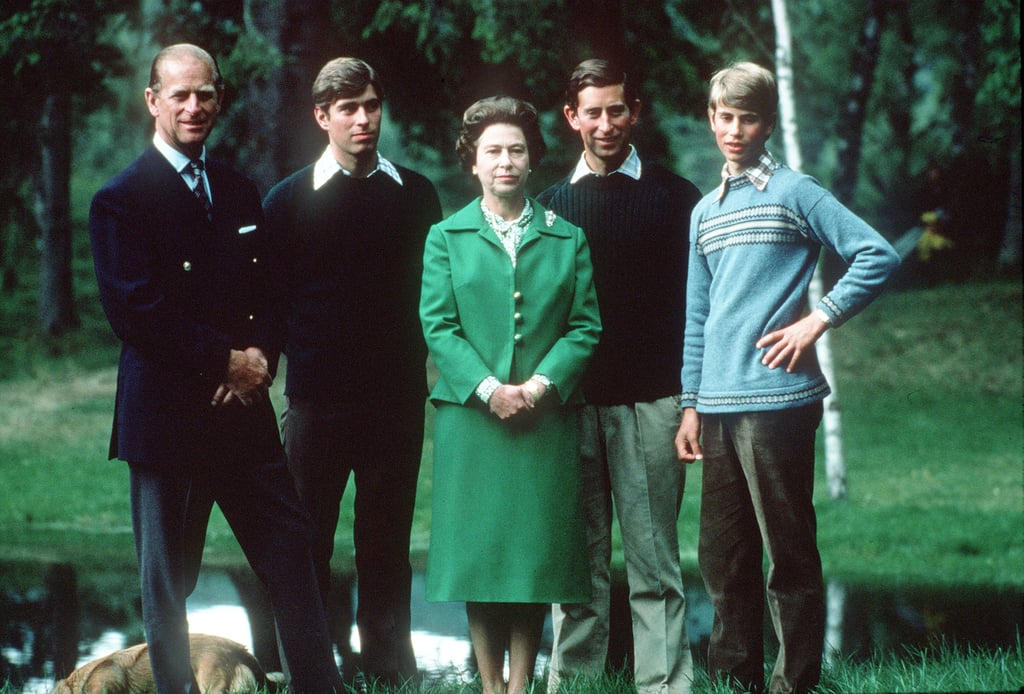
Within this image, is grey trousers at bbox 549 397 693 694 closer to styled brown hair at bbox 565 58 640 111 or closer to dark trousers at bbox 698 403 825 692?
dark trousers at bbox 698 403 825 692

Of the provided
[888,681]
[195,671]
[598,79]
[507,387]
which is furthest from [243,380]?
[888,681]

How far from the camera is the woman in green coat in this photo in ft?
15.9

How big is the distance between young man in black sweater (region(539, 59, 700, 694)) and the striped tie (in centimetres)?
141

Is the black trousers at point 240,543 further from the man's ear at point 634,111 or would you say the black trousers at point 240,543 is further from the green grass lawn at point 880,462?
the man's ear at point 634,111

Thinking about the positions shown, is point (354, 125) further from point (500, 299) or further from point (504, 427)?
point (504, 427)

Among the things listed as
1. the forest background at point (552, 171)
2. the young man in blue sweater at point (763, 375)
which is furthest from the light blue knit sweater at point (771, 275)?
the forest background at point (552, 171)

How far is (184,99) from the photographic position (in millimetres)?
4613

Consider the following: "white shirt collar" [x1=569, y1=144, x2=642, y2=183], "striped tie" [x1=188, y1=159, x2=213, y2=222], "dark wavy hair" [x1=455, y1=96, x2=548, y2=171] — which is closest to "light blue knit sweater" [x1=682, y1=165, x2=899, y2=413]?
"white shirt collar" [x1=569, y1=144, x2=642, y2=183]

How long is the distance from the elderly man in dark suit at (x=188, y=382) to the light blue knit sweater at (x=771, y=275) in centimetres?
157

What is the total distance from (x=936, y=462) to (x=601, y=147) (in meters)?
9.90

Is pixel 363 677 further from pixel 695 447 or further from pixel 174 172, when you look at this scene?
pixel 174 172

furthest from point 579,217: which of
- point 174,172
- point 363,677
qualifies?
point 363,677

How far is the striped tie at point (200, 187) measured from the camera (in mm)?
4715

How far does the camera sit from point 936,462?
1410 cm
